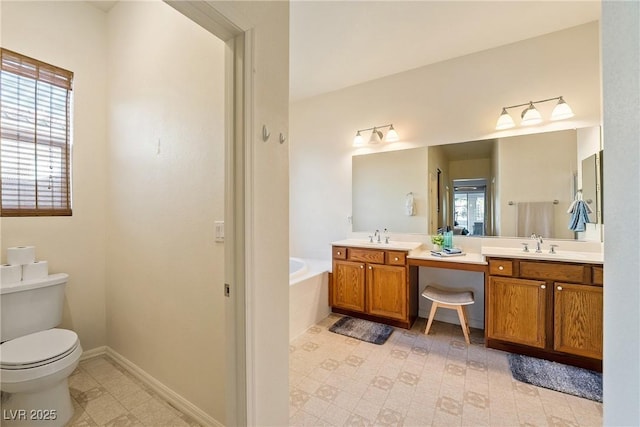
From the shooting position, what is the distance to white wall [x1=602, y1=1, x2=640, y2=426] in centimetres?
54

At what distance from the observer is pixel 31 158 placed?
190 cm

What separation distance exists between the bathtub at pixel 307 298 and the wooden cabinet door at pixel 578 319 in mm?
2030

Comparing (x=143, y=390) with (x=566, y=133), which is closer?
(x=143, y=390)

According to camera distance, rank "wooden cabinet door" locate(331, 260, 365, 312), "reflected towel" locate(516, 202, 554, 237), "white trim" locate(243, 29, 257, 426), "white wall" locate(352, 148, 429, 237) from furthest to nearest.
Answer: "white wall" locate(352, 148, 429, 237) < "wooden cabinet door" locate(331, 260, 365, 312) < "reflected towel" locate(516, 202, 554, 237) < "white trim" locate(243, 29, 257, 426)

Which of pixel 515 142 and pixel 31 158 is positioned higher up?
pixel 515 142

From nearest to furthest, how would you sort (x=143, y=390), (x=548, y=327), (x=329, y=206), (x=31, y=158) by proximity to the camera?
(x=143, y=390) → (x=31, y=158) → (x=548, y=327) → (x=329, y=206)

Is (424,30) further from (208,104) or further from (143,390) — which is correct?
(143,390)

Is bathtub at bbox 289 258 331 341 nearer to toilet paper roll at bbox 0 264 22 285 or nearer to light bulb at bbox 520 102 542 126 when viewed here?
toilet paper roll at bbox 0 264 22 285

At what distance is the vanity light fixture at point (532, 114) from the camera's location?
7.59ft

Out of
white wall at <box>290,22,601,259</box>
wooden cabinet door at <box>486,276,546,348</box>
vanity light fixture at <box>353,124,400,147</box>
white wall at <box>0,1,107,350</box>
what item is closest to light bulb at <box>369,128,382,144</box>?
vanity light fixture at <box>353,124,400,147</box>

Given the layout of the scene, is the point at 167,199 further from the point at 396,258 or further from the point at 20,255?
the point at 396,258

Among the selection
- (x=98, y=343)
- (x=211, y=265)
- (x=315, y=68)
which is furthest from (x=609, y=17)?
(x=98, y=343)

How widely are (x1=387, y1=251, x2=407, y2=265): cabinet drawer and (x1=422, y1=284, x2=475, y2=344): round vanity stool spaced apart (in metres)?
0.38

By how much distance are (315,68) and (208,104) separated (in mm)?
1932
